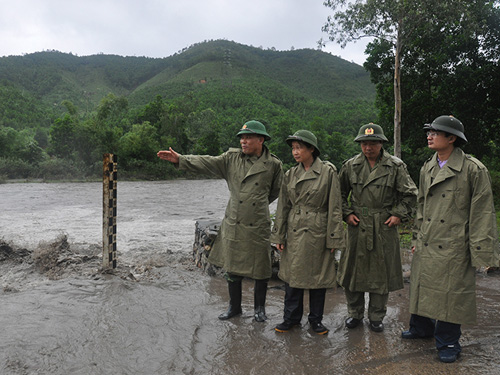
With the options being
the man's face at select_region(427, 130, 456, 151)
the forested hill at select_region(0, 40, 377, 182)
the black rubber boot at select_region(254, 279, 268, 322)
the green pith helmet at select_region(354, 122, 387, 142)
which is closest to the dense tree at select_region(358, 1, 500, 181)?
the green pith helmet at select_region(354, 122, 387, 142)

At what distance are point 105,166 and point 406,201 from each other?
13.5 ft

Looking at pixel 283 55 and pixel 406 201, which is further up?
pixel 283 55

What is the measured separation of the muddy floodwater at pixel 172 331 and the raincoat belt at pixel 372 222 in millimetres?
980

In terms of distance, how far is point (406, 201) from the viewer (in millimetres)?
4031

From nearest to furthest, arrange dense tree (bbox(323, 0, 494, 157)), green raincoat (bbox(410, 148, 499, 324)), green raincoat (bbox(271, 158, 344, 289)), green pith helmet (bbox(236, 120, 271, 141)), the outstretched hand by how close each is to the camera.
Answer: green raincoat (bbox(410, 148, 499, 324)), green raincoat (bbox(271, 158, 344, 289)), green pith helmet (bbox(236, 120, 271, 141)), the outstretched hand, dense tree (bbox(323, 0, 494, 157))

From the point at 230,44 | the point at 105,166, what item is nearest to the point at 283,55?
the point at 230,44

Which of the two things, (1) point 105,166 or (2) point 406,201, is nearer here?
(2) point 406,201

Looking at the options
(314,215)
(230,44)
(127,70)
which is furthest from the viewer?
(230,44)

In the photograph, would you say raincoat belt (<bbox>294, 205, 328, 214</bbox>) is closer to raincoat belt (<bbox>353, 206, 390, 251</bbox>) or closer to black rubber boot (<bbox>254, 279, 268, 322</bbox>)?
raincoat belt (<bbox>353, 206, 390, 251</bbox>)

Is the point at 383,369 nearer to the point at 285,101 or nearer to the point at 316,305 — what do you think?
the point at 316,305

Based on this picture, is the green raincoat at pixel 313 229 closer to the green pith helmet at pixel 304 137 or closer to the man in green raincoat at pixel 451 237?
the green pith helmet at pixel 304 137

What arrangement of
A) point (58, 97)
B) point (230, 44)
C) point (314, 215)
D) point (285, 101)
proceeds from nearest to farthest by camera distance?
point (314, 215) < point (285, 101) < point (58, 97) < point (230, 44)

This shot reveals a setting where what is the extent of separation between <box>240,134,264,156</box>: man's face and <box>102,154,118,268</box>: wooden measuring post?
2.28 m

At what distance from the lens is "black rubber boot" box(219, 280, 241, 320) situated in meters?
4.49
